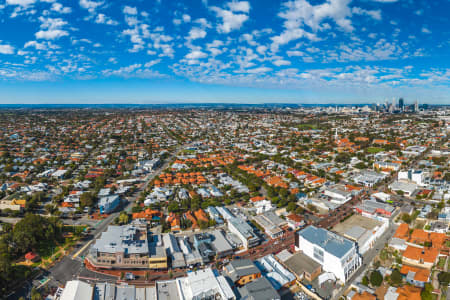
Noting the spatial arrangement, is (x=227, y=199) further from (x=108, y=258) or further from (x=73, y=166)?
(x=73, y=166)

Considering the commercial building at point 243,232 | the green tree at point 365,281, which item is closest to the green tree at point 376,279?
the green tree at point 365,281

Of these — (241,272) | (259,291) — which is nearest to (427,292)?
(259,291)

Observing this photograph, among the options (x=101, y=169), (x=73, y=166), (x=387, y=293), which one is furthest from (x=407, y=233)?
(x=73, y=166)

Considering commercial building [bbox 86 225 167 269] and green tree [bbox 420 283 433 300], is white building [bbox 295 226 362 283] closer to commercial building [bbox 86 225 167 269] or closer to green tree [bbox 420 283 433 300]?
green tree [bbox 420 283 433 300]

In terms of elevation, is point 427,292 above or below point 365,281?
above

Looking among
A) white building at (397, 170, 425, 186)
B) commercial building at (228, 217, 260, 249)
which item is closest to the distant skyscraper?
white building at (397, 170, 425, 186)

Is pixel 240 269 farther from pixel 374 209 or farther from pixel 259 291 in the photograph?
pixel 374 209

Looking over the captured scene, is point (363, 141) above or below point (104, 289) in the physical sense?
above
